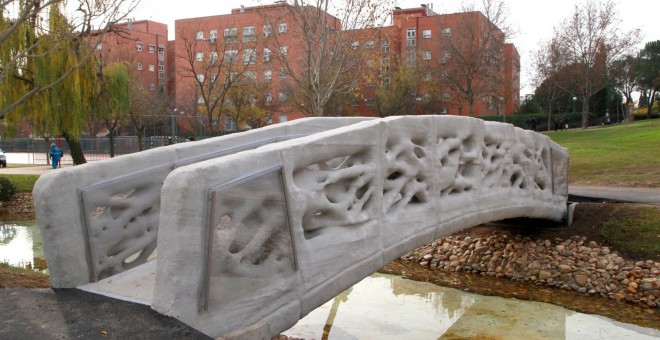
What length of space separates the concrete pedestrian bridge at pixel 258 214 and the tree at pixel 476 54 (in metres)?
25.6

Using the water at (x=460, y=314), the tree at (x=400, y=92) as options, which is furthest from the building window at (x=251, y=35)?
the water at (x=460, y=314)

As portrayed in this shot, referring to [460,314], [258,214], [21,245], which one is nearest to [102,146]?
[21,245]

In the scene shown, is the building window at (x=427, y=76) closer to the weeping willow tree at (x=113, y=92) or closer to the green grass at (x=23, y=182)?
the weeping willow tree at (x=113, y=92)

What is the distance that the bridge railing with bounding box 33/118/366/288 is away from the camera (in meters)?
5.40

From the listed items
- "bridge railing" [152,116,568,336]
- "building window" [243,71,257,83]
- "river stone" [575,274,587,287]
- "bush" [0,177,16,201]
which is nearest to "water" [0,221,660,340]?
"river stone" [575,274,587,287]

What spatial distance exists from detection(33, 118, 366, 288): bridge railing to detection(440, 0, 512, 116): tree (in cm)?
2718

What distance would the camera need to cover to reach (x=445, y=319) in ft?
29.6

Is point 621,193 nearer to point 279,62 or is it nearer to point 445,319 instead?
point 445,319

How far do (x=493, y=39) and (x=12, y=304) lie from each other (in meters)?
32.5

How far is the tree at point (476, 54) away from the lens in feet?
109

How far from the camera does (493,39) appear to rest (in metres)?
34.1

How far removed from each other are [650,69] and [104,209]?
189 feet

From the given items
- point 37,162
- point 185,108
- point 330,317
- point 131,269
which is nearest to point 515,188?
point 330,317

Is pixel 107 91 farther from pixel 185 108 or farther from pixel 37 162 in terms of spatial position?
pixel 185 108
